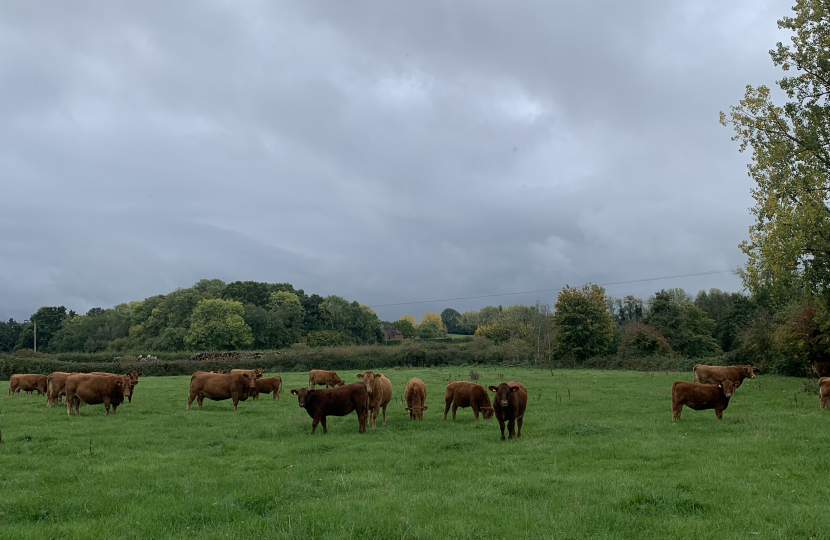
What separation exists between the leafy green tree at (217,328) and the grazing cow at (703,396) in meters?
73.7

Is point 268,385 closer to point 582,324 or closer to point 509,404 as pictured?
point 509,404

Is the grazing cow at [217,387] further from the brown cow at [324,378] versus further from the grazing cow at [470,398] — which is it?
the brown cow at [324,378]

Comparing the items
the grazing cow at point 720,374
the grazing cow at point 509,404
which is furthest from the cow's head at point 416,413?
the grazing cow at point 720,374

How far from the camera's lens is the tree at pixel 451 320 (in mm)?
182050

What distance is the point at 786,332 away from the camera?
105 feet

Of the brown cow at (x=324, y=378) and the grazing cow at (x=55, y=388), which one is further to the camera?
the brown cow at (x=324, y=378)

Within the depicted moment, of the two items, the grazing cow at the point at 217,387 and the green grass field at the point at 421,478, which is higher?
the grazing cow at the point at 217,387

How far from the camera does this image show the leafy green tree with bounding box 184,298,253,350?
7775 cm

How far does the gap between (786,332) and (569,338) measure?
26396 millimetres

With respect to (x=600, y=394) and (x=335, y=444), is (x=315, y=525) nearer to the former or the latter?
(x=335, y=444)

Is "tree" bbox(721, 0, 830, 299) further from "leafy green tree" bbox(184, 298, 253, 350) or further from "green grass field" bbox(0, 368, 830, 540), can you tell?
"leafy green tree" bbox(184, 298, 253, 350)

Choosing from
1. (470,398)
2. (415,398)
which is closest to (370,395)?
(415,398)

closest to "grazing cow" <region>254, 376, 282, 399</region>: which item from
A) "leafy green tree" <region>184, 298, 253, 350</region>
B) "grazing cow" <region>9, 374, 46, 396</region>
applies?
"grazing cow" <region>9, 374, 46, 396</region>

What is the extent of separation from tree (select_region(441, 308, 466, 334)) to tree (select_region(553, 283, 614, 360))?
121126 millimetres
